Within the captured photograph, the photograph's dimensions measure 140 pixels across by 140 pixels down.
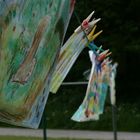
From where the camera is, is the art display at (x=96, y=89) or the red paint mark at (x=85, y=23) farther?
Answer: the art display at (x=96, y=89)

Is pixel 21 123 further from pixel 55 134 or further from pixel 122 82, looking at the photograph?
pixel 122 82

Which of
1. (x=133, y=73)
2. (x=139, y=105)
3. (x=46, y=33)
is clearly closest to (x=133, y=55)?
(x=133, y=73)

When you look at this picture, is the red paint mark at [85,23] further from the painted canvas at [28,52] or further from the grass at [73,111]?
the grass at [73,111]

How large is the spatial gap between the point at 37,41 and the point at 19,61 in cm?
15

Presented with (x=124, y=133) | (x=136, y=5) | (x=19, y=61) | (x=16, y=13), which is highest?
(x=136, y=5)

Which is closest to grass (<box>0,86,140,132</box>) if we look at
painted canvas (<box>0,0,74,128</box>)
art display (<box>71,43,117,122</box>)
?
art display (<box>71,43,117,122</box>)

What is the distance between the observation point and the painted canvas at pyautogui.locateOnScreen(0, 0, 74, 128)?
253 centimetres

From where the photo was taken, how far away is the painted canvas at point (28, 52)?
253 centimetres

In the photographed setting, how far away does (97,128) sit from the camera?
1730 cm

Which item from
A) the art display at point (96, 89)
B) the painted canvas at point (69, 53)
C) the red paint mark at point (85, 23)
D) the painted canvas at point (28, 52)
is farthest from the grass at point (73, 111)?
the painted canvas at point (28, 52)

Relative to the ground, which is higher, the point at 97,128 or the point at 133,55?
the point at 133,55

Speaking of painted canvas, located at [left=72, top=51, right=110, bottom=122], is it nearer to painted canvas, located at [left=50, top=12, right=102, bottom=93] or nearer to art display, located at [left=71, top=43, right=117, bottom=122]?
art display, located at [left=71, top=43, right=117, bottom=122]

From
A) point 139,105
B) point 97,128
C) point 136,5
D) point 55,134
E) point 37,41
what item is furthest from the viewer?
point 136,5

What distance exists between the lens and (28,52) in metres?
2.73
